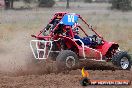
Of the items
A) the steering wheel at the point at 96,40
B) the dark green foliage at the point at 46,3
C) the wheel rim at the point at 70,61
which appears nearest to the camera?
the wheel rim at the point at 70,61

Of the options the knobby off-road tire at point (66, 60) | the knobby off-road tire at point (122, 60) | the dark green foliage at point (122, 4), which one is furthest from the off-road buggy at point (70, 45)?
the dark green foliage at point (122, 4)

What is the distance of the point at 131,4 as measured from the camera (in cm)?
4478

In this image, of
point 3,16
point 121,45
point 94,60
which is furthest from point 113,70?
point 3,16

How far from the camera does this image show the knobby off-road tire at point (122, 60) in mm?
14258

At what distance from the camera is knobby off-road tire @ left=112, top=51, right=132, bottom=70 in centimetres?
1426

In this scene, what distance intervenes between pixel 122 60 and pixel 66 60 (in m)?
2.04

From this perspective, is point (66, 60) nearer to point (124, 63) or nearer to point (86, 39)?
point (86, 39)

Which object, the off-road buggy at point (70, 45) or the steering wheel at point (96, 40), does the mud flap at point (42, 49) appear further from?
the steering wheel at point (96, 40)

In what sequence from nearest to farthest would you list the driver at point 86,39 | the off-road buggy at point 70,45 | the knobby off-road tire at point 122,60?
the off-road buggy at point 70,45, the knobby off-road tire at point 122,60, the driver at point 86,39

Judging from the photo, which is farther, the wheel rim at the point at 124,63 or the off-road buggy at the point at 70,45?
the wheel rim at the point at 124,63

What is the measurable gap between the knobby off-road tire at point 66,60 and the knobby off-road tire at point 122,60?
1.34 m

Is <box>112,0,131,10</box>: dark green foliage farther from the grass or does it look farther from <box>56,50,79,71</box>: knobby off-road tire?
<box>56,50,79,71</box>: knobby off-road tire

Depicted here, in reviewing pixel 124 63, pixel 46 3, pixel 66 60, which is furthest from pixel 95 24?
pixel 46 3

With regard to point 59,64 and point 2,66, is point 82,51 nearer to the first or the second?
point 59,64
